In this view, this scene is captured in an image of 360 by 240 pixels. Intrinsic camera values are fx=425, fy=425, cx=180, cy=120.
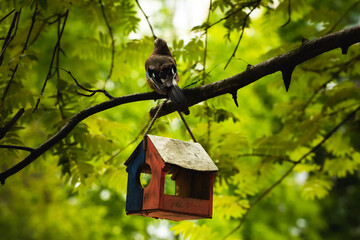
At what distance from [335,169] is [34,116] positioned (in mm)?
3141

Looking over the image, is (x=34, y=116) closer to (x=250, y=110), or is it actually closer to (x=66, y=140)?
(x=66, y=140)

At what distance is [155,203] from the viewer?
2279mm

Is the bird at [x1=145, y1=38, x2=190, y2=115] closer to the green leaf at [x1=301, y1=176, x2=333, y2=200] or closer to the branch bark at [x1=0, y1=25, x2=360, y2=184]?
the branch bark at [x1=0, y1=25, x2=360, y2=184]

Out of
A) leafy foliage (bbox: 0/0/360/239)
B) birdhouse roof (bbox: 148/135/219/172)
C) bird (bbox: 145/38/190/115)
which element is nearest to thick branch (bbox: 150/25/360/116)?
bird (bbox: 145/38/190/115)

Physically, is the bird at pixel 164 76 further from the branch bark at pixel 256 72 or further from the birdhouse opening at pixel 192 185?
the birdhouse opening at pixel 192 185

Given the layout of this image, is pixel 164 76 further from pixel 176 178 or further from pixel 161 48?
pixel 176 178

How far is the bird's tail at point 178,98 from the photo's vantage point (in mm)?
2279

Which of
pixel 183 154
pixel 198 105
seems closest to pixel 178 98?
pixel 183 154

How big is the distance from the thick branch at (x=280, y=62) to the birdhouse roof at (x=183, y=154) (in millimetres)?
246

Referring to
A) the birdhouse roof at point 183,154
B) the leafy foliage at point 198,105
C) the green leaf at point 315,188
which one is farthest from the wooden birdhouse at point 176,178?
the green leaf at point 315,188

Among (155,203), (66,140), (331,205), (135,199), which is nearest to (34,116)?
(66,140)

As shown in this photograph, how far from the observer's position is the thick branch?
7.13 feet

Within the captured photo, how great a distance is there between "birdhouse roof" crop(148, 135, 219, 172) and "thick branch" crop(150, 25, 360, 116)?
0.81 ft

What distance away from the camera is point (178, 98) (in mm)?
2307
